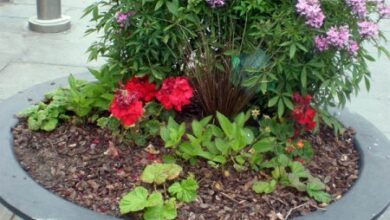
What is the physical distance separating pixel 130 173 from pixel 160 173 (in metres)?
0.17

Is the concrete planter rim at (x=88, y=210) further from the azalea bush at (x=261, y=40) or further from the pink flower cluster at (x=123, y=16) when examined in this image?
the pink flower cluster at (x=123, y=16)

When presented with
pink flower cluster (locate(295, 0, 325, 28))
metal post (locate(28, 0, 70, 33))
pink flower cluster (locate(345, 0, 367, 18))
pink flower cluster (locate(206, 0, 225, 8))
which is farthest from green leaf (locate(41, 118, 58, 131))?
metal post (locate(28, 0, 70, 33))

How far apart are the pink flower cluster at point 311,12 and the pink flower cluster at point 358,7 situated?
0.13m

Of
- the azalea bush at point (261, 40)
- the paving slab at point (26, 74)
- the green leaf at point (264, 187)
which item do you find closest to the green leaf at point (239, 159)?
the green leaf at point (264, 187)

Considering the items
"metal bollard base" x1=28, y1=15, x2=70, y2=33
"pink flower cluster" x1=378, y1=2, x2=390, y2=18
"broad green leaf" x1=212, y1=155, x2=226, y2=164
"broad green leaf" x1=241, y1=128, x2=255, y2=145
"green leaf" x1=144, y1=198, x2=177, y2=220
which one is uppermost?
"pink flower cluster" x1=378, y1=2, x2=390, y2=18

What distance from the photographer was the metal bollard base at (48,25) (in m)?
5.39

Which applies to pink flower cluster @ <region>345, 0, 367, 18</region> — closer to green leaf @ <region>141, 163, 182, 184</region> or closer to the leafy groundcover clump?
the leafy groundcover clump

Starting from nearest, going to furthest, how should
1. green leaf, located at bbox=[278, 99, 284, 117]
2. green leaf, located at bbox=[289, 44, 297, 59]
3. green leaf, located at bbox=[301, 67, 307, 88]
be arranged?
green leaf, located at bbox=[289, 44, 297, 59] < green leaf, located at bbox=[301, 67, 307, 88] < green leaf, located at bbox=[278, 99, 284, 117]

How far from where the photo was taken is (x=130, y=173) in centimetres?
215

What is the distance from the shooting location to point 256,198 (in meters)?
2.04

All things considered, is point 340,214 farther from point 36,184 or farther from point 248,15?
point 36,184

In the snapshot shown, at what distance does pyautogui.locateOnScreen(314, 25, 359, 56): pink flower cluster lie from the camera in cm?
192

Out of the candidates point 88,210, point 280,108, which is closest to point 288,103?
point 280,108

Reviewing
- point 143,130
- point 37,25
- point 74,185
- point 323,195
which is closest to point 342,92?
point 323,195
